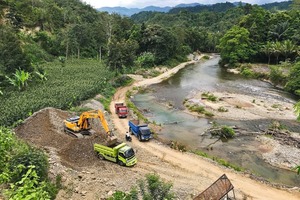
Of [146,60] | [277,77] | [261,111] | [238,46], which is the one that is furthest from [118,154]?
[238,46]

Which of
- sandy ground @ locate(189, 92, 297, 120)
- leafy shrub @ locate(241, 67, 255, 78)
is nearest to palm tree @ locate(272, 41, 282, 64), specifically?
leafy shrub @ locate(241, 67, 255, 78)

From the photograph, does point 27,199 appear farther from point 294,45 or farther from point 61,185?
point 294,45

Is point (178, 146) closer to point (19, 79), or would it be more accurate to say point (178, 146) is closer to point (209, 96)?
point (209, 96)

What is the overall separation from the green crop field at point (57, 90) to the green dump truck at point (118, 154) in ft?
41.4

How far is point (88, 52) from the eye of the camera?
3258 inches

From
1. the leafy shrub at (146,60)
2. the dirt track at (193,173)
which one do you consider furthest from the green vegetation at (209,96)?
the leafy shrub at (146,60)

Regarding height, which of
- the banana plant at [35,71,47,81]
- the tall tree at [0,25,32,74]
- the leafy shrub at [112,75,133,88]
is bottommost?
the leafy shrub at [112,75,133,88]

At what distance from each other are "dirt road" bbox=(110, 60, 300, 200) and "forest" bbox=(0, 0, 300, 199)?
15.3 metres

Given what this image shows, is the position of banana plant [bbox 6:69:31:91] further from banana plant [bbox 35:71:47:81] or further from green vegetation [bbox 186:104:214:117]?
green vegetation [bbox 186:104:214:117]

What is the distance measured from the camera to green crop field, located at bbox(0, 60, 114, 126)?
33531 millimetres

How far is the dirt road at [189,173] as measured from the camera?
867 inches

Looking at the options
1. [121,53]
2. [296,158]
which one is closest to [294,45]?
[121,53]

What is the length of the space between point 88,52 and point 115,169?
64230 millimetres

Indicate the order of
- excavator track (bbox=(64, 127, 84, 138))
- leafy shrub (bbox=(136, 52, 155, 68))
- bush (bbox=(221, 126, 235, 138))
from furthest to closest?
leafy shrub (bbox=(136, 52, 155, 68)) → bush (bbox=(221, 126, 235, 138)) → excavator track (bbox=(64, 127, 84, 138))
